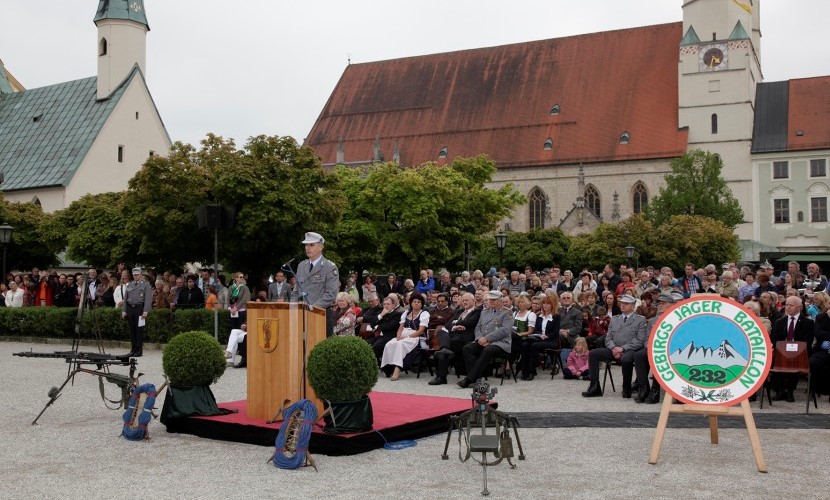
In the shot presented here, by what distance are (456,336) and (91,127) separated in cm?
4489

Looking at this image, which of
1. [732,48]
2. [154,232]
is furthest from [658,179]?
[154,232]

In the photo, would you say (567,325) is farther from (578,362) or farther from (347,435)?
(347,435)

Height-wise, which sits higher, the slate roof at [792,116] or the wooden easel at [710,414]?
the slate roof at [792,116]

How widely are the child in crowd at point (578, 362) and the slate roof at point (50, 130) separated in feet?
141

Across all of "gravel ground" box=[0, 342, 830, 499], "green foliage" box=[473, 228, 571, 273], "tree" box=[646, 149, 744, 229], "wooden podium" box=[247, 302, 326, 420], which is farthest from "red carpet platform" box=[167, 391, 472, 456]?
"tree" box=[646, 149, 744, 229]

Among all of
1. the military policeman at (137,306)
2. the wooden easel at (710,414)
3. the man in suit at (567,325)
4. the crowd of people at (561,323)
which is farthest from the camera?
the military policeman at (137,306)

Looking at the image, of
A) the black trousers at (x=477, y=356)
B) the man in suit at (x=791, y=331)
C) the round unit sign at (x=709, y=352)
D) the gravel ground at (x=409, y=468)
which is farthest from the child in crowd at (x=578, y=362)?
the round unit sign at (x=709, y=352)

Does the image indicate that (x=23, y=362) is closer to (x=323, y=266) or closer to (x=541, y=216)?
(x=323, y=266)

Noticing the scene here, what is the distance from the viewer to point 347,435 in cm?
811

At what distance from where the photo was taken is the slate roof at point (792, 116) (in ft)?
190

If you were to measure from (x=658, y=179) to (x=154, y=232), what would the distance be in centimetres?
4269

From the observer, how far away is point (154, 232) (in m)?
25.7

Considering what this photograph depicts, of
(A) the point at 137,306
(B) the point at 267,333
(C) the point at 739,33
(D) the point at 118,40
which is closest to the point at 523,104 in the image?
(C) the point at 739,33

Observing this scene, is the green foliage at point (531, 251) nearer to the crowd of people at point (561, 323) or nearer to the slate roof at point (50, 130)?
the slate roof at point (50, 130)
